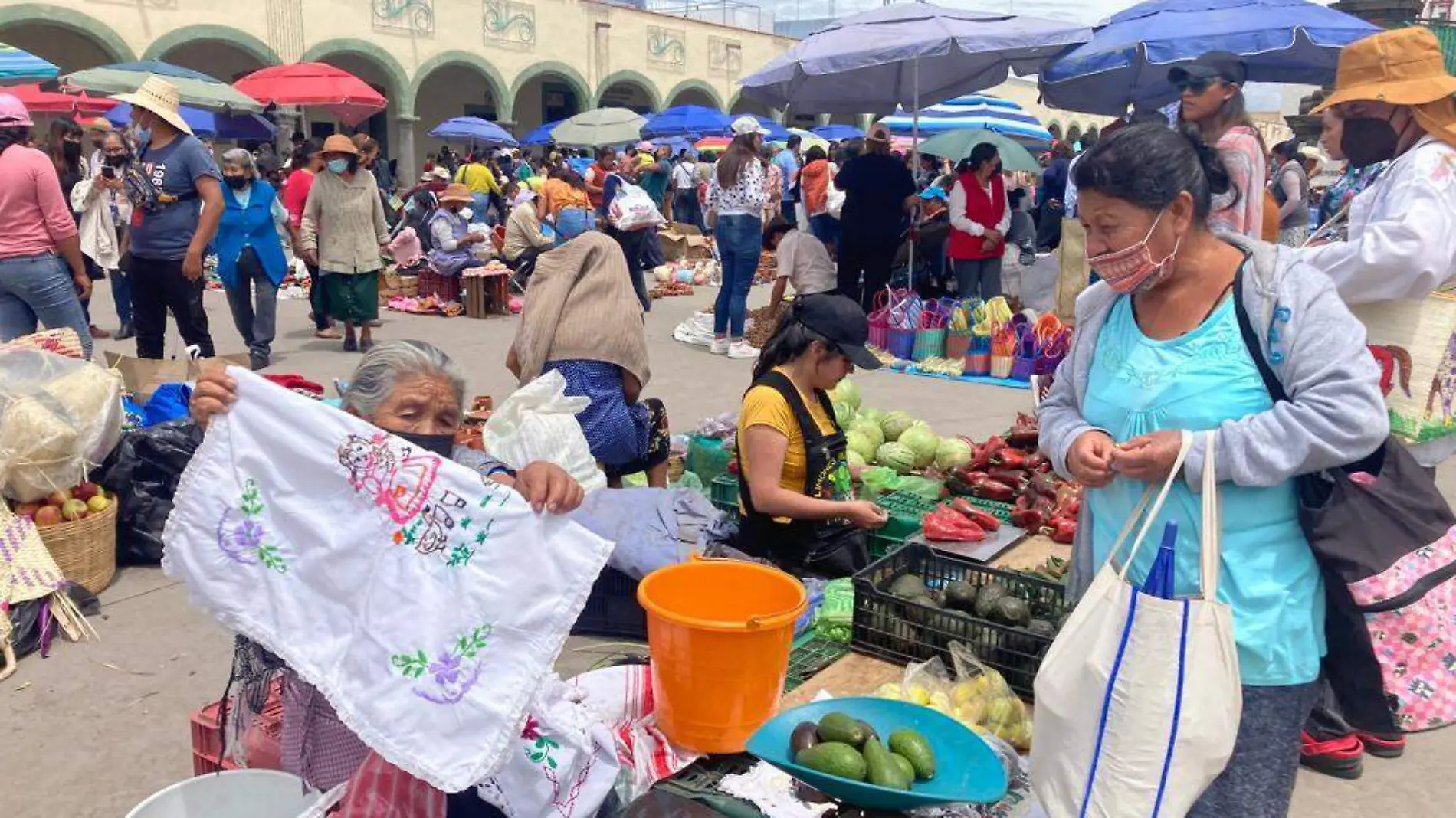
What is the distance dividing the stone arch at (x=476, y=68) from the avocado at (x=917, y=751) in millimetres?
28930

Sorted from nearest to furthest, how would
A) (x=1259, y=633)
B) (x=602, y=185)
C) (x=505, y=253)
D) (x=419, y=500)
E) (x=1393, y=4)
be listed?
(x=1259, y=633) → (x=419, y=500) → (x=505, y=253) → (x=602, y=185) → (x=1393, y=4)

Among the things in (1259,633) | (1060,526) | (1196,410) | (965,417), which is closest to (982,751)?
(1259,633)

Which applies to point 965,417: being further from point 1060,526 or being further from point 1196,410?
point 1196,410

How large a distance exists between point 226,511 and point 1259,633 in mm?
2090

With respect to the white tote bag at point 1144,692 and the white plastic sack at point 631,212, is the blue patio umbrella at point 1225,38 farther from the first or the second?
the white tote bag at point 1144,692

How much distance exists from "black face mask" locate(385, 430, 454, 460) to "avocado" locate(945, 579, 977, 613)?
5.60ft

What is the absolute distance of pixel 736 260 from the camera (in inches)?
396

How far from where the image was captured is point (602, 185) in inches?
542

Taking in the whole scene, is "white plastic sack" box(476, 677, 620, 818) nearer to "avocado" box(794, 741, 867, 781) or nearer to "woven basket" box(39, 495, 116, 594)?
"avocado" box(794, 741, 867, 781)

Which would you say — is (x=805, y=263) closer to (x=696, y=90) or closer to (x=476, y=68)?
(x=476, y=68)

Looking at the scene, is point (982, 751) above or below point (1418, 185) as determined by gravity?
below

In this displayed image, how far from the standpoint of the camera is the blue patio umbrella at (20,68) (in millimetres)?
11781

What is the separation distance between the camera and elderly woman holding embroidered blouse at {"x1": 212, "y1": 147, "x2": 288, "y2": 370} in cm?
863

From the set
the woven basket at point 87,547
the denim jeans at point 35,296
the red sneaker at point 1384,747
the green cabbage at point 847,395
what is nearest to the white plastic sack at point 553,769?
the red sneaker at point 1384,747
